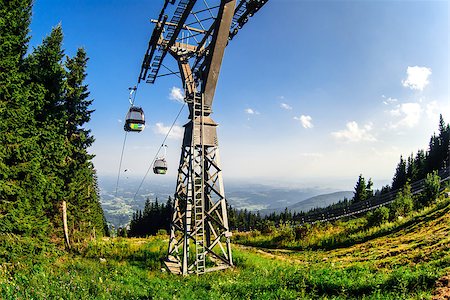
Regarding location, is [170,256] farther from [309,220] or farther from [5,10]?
[309,220]

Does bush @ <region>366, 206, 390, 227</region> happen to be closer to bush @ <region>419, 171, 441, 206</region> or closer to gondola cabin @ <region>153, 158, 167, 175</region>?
bush @ <region>419, 171, 441, 206</region>

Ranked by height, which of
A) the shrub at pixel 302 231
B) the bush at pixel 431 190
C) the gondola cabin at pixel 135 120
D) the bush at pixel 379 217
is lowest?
the shrub at pixel 302 231

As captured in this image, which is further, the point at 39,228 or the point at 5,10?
the point at 39,228

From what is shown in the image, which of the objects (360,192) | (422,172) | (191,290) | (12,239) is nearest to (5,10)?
(12,239)

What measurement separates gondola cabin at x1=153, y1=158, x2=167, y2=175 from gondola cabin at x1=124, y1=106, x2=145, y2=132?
329cm

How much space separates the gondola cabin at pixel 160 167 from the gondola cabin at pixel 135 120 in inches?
130

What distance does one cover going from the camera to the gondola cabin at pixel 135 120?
49.0ft

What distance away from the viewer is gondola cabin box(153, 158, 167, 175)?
57.6 ft

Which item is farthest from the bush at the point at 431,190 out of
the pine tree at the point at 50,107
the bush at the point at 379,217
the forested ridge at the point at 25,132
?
the pine tree at the point at 50,107

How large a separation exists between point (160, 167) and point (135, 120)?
3.81m

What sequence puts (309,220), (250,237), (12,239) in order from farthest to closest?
(309,220) → (250,237) → (12,239)

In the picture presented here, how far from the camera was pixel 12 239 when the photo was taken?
41.6 feet

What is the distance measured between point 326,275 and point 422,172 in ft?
230

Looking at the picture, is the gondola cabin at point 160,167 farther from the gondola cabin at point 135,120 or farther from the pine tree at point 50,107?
the pine tree at point 50,107
